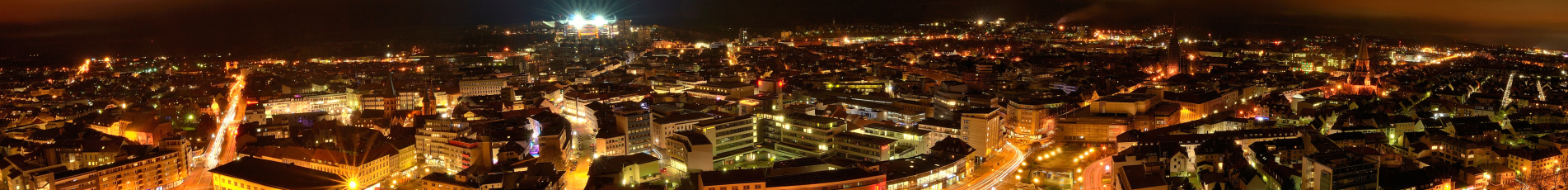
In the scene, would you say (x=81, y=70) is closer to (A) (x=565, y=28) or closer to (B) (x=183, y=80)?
(B) (x=183, y=80)

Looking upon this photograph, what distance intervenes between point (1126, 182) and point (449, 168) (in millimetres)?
6493

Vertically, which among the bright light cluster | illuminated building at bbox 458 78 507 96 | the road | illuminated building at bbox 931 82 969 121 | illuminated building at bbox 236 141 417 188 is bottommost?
the road

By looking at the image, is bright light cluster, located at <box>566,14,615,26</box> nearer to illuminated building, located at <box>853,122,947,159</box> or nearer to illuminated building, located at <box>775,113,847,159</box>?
illuminated building, located at <box>775,113,847,159</box>

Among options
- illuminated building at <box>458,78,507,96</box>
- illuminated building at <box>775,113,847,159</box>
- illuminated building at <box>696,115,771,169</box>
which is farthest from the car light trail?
illuminated building at <box>775,113,847,159</box>

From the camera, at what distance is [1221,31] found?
3241cm

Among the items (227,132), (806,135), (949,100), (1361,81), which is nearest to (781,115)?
(806,135)

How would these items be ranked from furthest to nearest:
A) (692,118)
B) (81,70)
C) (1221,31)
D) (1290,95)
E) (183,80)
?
(1221,31) → (81,70) → (183,80) → (1290,95) → (692,118)

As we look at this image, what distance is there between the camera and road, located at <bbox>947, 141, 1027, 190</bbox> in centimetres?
907

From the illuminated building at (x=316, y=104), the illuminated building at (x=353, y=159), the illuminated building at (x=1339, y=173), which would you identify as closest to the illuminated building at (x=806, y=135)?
the illuminated building at (x=353, y=159)

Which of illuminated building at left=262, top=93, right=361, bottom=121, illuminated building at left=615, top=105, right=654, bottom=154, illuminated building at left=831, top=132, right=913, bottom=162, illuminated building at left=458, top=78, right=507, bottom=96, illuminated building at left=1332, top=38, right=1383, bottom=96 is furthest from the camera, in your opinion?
illuminated building at left=1332, top=38, right=1383, bottom=96

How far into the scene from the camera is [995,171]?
974 cm

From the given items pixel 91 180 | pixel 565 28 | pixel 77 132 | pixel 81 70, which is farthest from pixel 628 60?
pixel 91 180

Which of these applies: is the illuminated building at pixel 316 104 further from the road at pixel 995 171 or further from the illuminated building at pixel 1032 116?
the road at pixel 995 171

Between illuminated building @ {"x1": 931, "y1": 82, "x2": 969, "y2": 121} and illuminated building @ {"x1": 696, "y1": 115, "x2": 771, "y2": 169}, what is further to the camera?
illuminated building @ {"x1": 931, "y1": 82, "x2": 969, "y2": 121}
